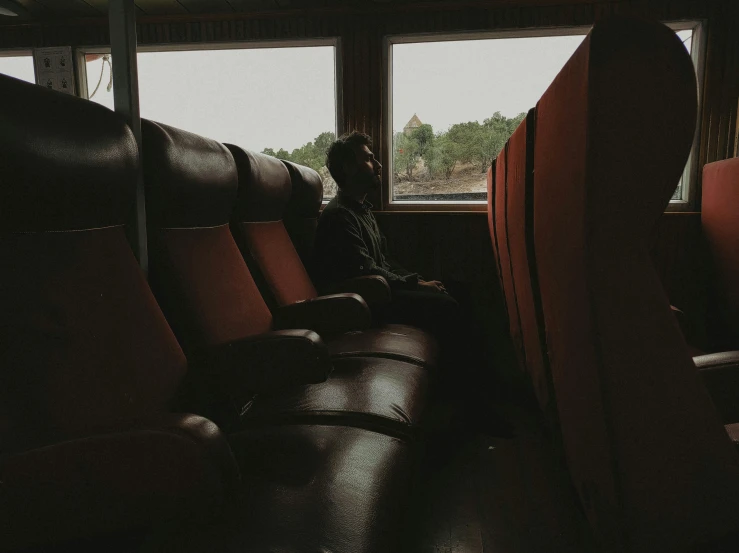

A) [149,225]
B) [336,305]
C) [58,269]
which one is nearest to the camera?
[58,269]

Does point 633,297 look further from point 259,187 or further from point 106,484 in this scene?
point 259,187

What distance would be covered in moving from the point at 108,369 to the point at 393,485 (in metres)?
0.53

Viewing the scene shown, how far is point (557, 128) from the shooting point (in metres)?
0.68

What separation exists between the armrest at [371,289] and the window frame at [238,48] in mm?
1649

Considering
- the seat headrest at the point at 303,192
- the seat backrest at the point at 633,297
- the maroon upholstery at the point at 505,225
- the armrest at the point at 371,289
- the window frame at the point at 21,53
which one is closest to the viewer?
the seat backrest at the point at 633,297

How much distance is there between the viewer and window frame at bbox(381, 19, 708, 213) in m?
3.09

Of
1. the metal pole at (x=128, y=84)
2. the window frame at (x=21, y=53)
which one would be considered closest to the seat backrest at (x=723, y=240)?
the metal pole at (x=128, y=84)

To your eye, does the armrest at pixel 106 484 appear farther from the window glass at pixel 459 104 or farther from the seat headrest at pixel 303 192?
the window glass at pixel 459 104

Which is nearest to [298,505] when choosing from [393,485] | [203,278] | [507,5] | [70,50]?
[393,485]

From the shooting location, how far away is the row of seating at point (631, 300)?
0.55 metres

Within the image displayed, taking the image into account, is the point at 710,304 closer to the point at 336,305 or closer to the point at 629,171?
the point at 336,305

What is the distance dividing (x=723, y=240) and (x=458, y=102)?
1.73 meters

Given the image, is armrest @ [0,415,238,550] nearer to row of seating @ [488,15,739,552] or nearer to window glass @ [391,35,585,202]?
row of seating @ [488,15,739,552]

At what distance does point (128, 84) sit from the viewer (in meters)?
1.15
